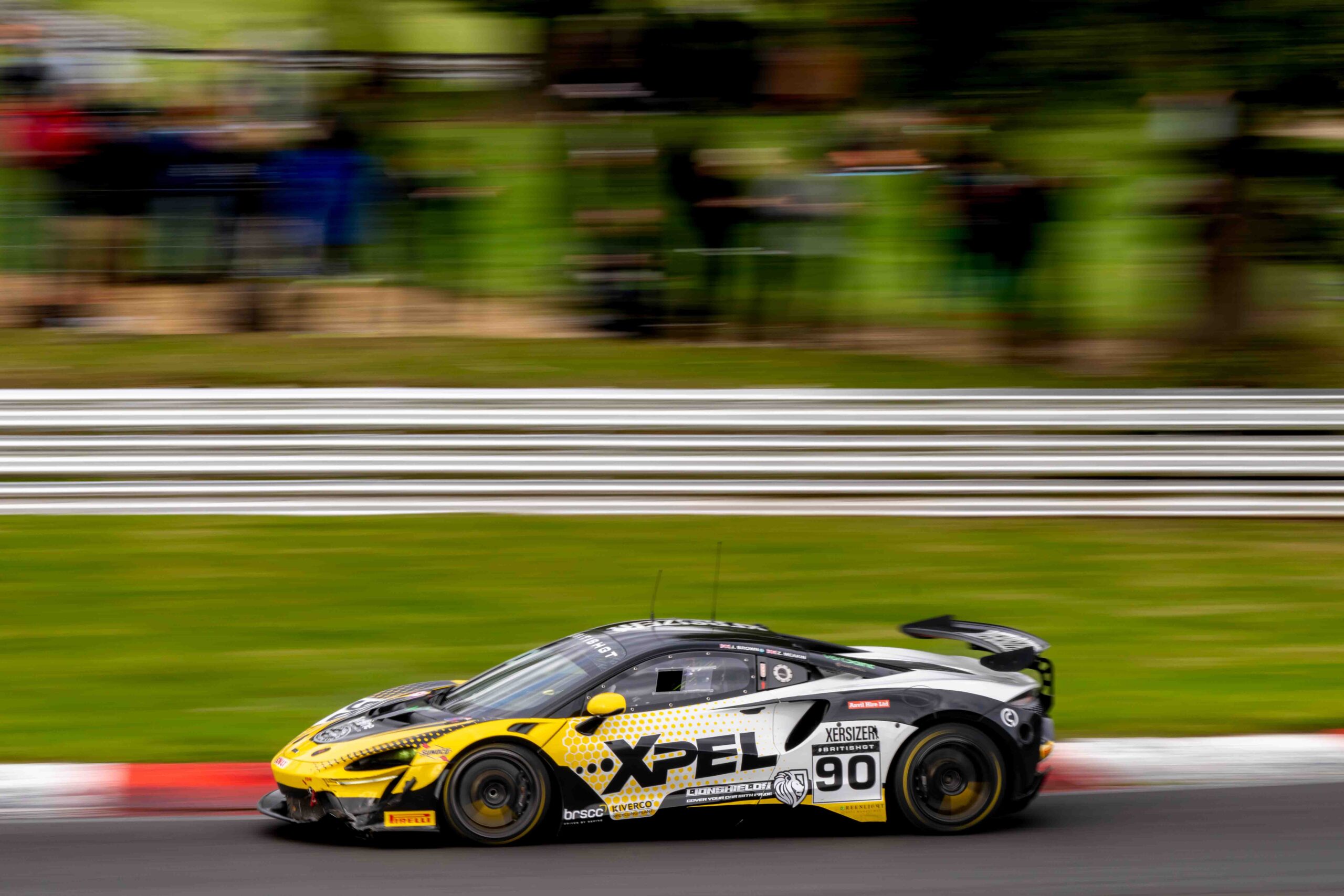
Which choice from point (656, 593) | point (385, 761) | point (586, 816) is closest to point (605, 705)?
point (586, 816)

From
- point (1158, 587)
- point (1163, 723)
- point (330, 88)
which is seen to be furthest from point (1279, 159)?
point (330, 88)

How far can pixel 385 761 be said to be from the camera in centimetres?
556

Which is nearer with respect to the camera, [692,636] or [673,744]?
[673,744]

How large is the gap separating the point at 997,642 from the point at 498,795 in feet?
6.62

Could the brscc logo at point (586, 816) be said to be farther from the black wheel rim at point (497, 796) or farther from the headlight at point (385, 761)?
the headlight at point (385, 761)

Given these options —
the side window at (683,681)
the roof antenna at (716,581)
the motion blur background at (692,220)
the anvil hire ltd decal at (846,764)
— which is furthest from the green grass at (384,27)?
the anvil hire ltd decal at (846,764)

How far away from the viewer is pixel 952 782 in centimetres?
589

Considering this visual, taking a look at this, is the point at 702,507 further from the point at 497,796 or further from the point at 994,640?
the point at 497,796

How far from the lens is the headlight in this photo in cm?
555

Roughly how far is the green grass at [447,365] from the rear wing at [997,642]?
16.3 ft

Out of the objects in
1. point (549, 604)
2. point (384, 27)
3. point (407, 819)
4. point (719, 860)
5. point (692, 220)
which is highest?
point (384, 27)

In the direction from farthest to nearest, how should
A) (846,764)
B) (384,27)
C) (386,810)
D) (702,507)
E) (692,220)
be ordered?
(384,27), (692,220), (702,507), (846,764), (386,810)

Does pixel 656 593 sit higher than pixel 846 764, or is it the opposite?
pixel 656 593

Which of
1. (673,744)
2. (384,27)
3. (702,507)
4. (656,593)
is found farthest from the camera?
(384,27)
